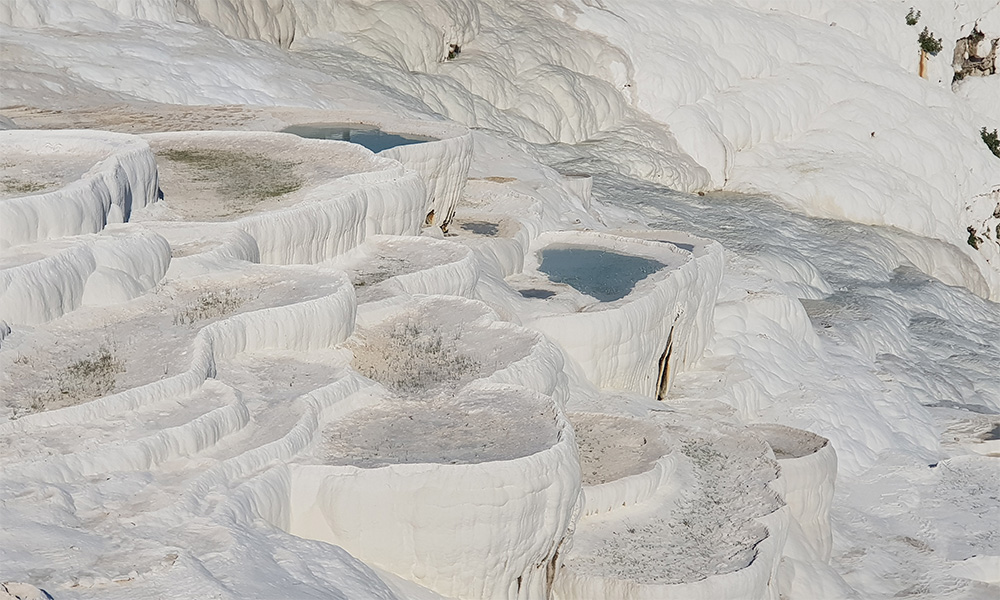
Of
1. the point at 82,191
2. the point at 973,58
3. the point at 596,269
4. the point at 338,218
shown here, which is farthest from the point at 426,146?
the point at 973,58

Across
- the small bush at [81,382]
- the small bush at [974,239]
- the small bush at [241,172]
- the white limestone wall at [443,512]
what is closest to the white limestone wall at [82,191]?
the small bush at [241,172]

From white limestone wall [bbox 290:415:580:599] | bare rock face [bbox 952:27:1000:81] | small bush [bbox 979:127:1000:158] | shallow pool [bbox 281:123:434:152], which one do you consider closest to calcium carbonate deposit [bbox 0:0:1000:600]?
white limestone wall [bbox 290:415:580:599]

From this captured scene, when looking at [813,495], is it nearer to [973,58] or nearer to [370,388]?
[370,388]

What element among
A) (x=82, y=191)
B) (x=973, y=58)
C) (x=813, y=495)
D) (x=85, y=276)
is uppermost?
(x=973, y=58)

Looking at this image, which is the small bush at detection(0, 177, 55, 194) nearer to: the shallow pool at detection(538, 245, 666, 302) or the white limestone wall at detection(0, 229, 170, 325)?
the white limestone wall at detection(0, 229, 170, 325)

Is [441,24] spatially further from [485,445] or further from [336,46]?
[485,445]

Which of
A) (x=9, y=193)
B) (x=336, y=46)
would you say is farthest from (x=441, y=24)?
(x=9, y=193)
